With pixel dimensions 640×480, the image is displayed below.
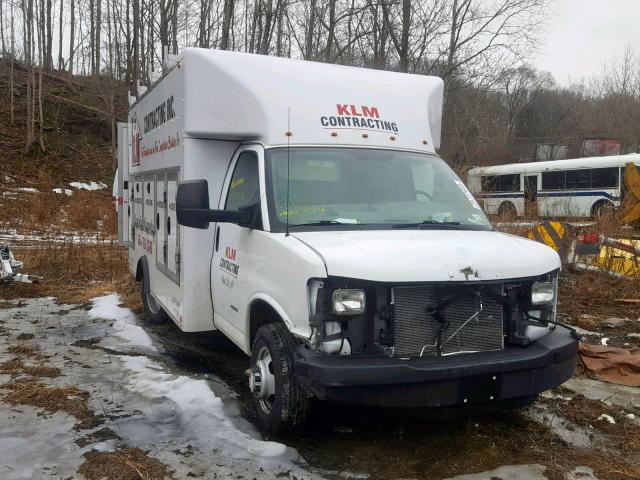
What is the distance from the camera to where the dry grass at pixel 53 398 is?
4.49 meters

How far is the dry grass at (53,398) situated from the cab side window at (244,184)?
1.94 meters

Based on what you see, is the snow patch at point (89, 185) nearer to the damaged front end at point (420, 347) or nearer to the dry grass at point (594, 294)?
the dry grass at point (594, 294)

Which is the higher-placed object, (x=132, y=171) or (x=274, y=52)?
(x=274, y=52)

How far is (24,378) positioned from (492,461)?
401cm

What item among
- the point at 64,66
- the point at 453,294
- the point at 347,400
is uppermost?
the point at 64,66

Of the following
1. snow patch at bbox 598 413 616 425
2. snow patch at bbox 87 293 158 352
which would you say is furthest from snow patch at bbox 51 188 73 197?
snow patch at bbox 598 413 616 425

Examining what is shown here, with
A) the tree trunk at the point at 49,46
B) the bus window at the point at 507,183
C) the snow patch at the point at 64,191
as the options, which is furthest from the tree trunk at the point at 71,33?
the bus window at the point at 507,183

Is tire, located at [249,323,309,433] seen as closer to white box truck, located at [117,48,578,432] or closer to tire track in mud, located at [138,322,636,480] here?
white box truck, located at [117,48,578,432]

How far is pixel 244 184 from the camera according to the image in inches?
195

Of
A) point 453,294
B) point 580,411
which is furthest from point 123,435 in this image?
point 580,411

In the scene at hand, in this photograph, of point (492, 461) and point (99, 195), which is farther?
point (99, 195)

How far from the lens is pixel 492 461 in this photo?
378cm

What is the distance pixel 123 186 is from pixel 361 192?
5.51 metres

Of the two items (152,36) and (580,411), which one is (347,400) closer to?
(580,411)
